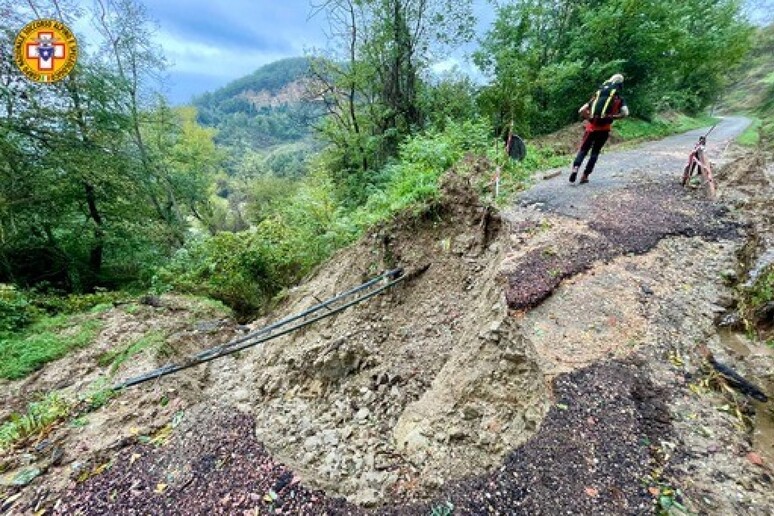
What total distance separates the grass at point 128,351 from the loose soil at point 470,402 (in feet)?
1.05

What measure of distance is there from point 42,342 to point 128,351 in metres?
1.66

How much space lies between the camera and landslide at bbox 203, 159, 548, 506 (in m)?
2.10

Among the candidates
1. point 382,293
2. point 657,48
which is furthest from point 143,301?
point 657,48

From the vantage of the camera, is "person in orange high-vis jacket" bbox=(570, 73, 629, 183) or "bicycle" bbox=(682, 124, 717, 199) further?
"bicycle" bbox=(682, 124, 717, 199)

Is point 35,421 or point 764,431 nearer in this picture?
point 764,431

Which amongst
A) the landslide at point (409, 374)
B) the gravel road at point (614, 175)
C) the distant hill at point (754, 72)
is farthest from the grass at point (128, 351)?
the distant hill at point (754, 72)

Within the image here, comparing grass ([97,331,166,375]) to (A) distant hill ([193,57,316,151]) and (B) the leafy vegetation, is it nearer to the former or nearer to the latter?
(B) the leafy vegetation

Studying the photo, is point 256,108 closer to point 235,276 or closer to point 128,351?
point 235,276

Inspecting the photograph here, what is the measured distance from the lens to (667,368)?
2.60 m

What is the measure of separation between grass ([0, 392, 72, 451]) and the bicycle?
956 centimetres

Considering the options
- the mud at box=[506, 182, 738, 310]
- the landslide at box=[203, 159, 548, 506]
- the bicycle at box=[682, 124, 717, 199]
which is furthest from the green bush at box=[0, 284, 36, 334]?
the bicycle at box=[682, 124, 717, 199]

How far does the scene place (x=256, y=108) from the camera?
109750 millimetres

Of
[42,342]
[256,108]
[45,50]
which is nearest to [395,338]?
[42,342]

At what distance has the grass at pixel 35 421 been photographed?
3.02m
